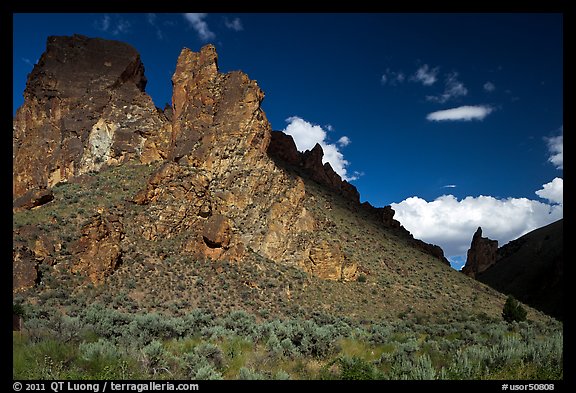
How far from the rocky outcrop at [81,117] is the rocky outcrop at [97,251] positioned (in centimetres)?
2132

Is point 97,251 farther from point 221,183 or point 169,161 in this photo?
point 221,183

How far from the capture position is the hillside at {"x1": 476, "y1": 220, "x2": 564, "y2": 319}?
64.6 meters

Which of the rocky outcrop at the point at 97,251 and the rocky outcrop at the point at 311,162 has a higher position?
the rocky outcrop at the point at 311,162

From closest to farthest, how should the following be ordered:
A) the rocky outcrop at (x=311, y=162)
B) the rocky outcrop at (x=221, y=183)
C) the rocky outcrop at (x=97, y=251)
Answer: the rocky outcrop at (x=97, y=251), the rocky outcrop at (x=221, y=183), the rocky outcrop at (x=311, y=162)

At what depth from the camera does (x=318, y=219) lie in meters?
43.7

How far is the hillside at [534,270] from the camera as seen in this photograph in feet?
212

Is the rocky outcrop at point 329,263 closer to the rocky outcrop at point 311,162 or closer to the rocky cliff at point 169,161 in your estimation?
the rocky cliff at point 169,161

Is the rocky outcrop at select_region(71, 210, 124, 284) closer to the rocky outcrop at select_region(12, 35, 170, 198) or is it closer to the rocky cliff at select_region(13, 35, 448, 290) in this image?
the rocky cliff at select_region(13, 35, 448, 290)

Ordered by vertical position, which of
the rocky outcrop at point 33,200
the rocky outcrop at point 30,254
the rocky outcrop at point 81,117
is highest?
the rocky outcrop at point 81,117

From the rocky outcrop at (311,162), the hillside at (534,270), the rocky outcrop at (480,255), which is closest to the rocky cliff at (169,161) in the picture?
the rocky outcrop at (311,162)

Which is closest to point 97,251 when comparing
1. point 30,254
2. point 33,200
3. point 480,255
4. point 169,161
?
point 30,254

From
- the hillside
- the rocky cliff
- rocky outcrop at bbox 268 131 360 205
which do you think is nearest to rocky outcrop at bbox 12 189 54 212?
the rocky cliff
